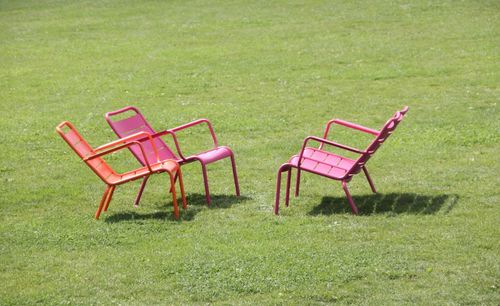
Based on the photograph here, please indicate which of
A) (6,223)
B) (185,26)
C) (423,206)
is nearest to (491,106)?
(423,206)

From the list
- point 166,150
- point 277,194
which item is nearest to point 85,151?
point 166,150

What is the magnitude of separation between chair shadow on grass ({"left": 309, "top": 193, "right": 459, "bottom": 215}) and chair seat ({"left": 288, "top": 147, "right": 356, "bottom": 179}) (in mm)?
458

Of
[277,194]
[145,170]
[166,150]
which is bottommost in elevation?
[277,194]

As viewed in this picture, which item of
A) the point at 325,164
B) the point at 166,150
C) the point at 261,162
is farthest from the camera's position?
the point at 261,162

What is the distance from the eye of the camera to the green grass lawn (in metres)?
8.23

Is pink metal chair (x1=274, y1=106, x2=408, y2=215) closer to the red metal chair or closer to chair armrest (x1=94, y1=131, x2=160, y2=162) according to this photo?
the red metal chair

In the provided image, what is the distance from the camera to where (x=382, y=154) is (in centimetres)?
1221

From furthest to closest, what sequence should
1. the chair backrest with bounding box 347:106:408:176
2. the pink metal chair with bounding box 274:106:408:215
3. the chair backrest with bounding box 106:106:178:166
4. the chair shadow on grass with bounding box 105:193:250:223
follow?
the chair backrest with bounding box 106:106:178:166, the chair shadow on grass with bounding box 105:193:250:223, the pink metal chair with bounding box 274:106:408:215, the chair backrest with bounding box 347:106:408:176

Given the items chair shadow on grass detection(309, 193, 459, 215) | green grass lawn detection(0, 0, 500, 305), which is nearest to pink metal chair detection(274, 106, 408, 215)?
chair shadow on grass detection(309, 193, 459, 215)

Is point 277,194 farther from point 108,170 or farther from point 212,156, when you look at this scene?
Result: point 108,170

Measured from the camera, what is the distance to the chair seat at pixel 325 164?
9.82 meters

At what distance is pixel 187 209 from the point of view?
10.3 meters

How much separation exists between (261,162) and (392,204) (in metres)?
2.51

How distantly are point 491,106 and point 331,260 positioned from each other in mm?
6996
